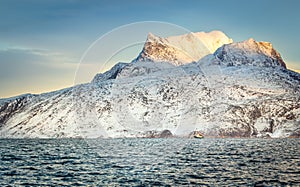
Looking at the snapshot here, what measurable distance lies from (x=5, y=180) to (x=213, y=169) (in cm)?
3021

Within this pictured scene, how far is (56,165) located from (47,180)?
59.7 feet

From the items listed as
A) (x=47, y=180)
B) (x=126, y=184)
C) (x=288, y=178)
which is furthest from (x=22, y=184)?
(x=288, y=178)

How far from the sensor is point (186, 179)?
179ft

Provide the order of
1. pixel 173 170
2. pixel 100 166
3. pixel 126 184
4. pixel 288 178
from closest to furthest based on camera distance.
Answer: pixel 126 184, pixel 288 178, pixel 173 170, pixel 100 166

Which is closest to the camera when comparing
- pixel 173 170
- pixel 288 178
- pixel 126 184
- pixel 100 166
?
pixel 126 184

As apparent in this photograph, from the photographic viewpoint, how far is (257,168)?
215 ft

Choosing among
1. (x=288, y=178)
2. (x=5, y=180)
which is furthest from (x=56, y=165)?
(x=288, y=178)

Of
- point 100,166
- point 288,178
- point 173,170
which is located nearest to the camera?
point 288,178

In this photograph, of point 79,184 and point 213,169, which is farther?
point 213,169

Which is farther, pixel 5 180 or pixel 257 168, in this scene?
pixel 257 168

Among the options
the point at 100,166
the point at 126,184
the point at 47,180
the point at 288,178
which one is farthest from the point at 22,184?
the point at 288,178

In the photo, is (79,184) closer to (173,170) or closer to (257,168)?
(173,170)

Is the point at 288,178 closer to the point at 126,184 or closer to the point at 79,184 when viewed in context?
the point at 126,184

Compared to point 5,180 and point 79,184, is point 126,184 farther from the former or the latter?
point 5,180
